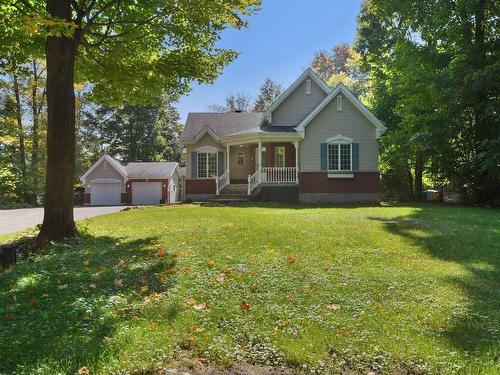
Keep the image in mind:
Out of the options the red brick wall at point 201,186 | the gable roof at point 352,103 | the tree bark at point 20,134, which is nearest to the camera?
the gable roof at point 352,103

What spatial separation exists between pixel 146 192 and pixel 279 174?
19437mm

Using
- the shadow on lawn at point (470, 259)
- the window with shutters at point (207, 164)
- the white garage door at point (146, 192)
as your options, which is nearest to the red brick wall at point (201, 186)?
the window with shutters at point (207, 164)

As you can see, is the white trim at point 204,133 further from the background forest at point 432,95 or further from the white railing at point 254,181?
the background forest at point 432,95

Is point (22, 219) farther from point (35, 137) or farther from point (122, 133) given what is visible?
point (122, 133)

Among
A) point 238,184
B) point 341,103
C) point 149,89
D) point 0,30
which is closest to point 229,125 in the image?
point 238,184

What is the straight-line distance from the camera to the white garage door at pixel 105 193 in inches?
1444

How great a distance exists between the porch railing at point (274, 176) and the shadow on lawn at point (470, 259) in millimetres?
9923

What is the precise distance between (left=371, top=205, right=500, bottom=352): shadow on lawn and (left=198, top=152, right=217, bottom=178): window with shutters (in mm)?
14501

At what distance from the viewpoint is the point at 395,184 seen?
28.6 m

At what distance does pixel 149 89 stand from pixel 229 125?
14139 mm

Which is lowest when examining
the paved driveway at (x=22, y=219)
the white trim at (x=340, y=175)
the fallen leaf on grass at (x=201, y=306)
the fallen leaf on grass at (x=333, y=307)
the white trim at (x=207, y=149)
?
the fallen leaf on grass at (x=333, y=307)

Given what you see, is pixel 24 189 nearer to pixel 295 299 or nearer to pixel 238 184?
pixel 238 184

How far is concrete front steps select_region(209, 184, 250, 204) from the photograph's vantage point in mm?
20333

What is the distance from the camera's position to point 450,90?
17.3 m
